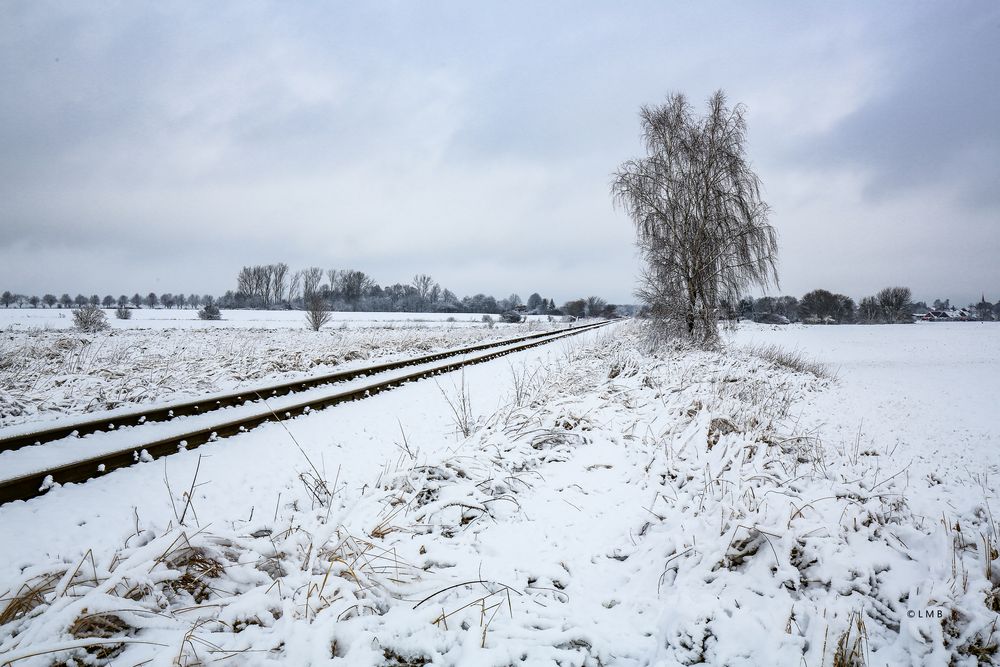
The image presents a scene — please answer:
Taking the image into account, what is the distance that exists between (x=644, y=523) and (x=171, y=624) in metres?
2.87

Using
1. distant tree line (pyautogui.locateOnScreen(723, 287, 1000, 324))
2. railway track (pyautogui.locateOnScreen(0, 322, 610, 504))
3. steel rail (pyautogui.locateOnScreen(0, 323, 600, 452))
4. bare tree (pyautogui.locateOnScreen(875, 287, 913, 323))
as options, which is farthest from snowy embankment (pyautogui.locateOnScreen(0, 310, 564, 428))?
bare tree (pyautogui.locateOnScreen(875, 287, 913, 323))

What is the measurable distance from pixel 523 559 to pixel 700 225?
16519mm

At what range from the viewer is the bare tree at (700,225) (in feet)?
53.3

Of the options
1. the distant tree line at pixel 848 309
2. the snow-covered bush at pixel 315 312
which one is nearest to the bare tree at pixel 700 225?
the snow-covered bush at pixel 315 312

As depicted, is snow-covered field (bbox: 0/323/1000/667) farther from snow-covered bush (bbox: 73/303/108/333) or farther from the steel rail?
snow-covered bush (bbox: 73/303/108/333)

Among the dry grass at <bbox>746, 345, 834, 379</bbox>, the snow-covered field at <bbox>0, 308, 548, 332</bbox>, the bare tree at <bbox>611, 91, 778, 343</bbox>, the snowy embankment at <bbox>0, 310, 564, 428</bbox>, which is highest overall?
the bare tree at <bbox>611, 91, 778, 343</bbox>

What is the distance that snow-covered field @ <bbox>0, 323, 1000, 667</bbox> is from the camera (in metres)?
1.93

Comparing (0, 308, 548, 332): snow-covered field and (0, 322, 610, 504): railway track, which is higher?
(0, 308, 548, 332): snow-covered field

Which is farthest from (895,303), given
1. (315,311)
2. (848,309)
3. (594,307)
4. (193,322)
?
(193,322)

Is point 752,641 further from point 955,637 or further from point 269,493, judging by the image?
point 269,493

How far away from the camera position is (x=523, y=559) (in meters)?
2.79

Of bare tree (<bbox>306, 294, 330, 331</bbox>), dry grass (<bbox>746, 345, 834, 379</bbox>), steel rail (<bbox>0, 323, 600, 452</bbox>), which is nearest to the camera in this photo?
steel rail (<bbox>0, 323, 600, 452</bbox>)

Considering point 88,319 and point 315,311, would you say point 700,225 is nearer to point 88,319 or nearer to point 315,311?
point 315,311

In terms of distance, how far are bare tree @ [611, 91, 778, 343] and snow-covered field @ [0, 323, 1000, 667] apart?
11798 millimetres
